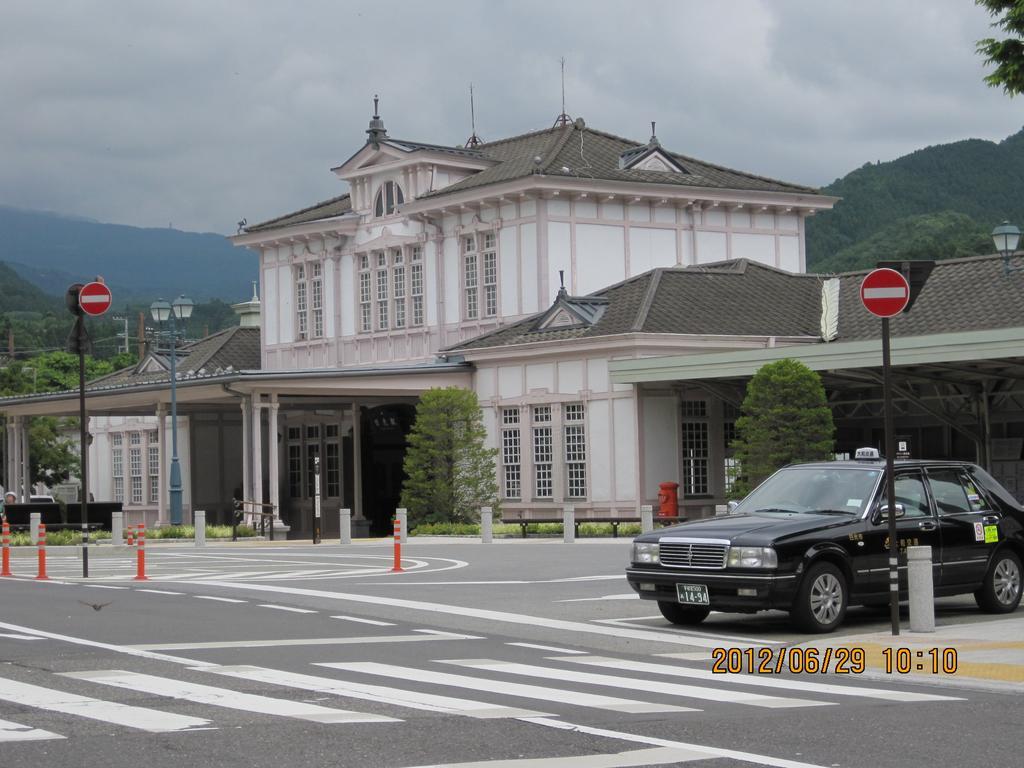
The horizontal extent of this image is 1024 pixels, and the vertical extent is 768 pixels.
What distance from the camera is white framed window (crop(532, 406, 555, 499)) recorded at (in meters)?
41.7

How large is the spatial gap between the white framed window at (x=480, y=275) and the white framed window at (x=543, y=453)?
523cm

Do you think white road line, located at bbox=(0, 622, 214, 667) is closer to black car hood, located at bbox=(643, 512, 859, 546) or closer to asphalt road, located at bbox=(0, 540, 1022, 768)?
asphalt road, located at bbox=(0, 540, 1022, 768)

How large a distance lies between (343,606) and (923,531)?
6816 mm

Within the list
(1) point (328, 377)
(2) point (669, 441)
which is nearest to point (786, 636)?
(2) point (669, 441)

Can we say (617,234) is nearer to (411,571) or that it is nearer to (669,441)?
(669,441)

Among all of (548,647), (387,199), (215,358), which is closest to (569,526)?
(387,199)

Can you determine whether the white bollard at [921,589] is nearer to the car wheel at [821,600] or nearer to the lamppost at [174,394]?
the car wheel at [821,600]

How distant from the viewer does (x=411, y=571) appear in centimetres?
2555

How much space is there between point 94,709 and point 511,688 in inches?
119

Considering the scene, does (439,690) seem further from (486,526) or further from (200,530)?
(200,530)

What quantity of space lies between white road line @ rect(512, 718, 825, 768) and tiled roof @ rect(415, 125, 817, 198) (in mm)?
34990

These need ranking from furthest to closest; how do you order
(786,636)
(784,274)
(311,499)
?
(311,499) → (784,274) → (786,636)

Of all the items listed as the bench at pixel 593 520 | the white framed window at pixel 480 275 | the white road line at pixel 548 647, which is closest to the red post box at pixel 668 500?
the bench at pixel 593 520

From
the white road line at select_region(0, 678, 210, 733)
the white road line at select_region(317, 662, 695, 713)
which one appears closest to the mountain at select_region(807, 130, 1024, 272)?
the white road line at select_region(317, 662, 695, 713)
